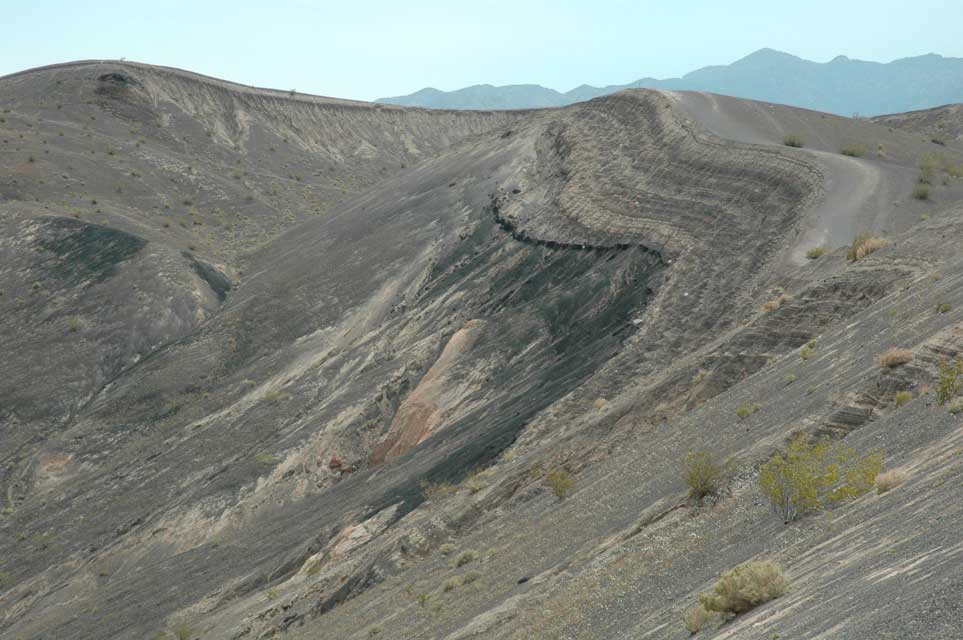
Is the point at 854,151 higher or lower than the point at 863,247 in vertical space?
higher

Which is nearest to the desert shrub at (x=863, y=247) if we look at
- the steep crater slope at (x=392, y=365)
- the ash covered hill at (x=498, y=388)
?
the ash covered hill at (x=498, y=388)

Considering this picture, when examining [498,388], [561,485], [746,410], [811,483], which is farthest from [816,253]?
[811,483]

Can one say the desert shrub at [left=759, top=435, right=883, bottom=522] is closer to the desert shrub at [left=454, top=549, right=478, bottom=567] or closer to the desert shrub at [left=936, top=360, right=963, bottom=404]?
the desert shrub at [left=936, top=360, right=963, bottom=404]

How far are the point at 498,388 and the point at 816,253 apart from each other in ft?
30.5

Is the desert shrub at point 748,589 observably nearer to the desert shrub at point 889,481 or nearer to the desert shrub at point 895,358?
the desert shrub at point 889,481

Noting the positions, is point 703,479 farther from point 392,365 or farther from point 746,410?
point 392,365

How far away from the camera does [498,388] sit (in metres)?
31.2

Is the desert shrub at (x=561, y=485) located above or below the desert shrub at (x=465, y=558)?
above

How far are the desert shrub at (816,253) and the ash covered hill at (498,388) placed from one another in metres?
0.46

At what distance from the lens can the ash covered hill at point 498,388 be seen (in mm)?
14625

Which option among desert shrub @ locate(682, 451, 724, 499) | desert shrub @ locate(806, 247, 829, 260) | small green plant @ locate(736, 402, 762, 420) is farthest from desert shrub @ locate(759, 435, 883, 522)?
desert shrub @ locate(806, 247, 829, 260)

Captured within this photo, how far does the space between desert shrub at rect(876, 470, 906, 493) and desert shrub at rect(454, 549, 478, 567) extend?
8835 mm

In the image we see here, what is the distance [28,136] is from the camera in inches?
2906

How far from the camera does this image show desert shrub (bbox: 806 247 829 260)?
27.8 meters
